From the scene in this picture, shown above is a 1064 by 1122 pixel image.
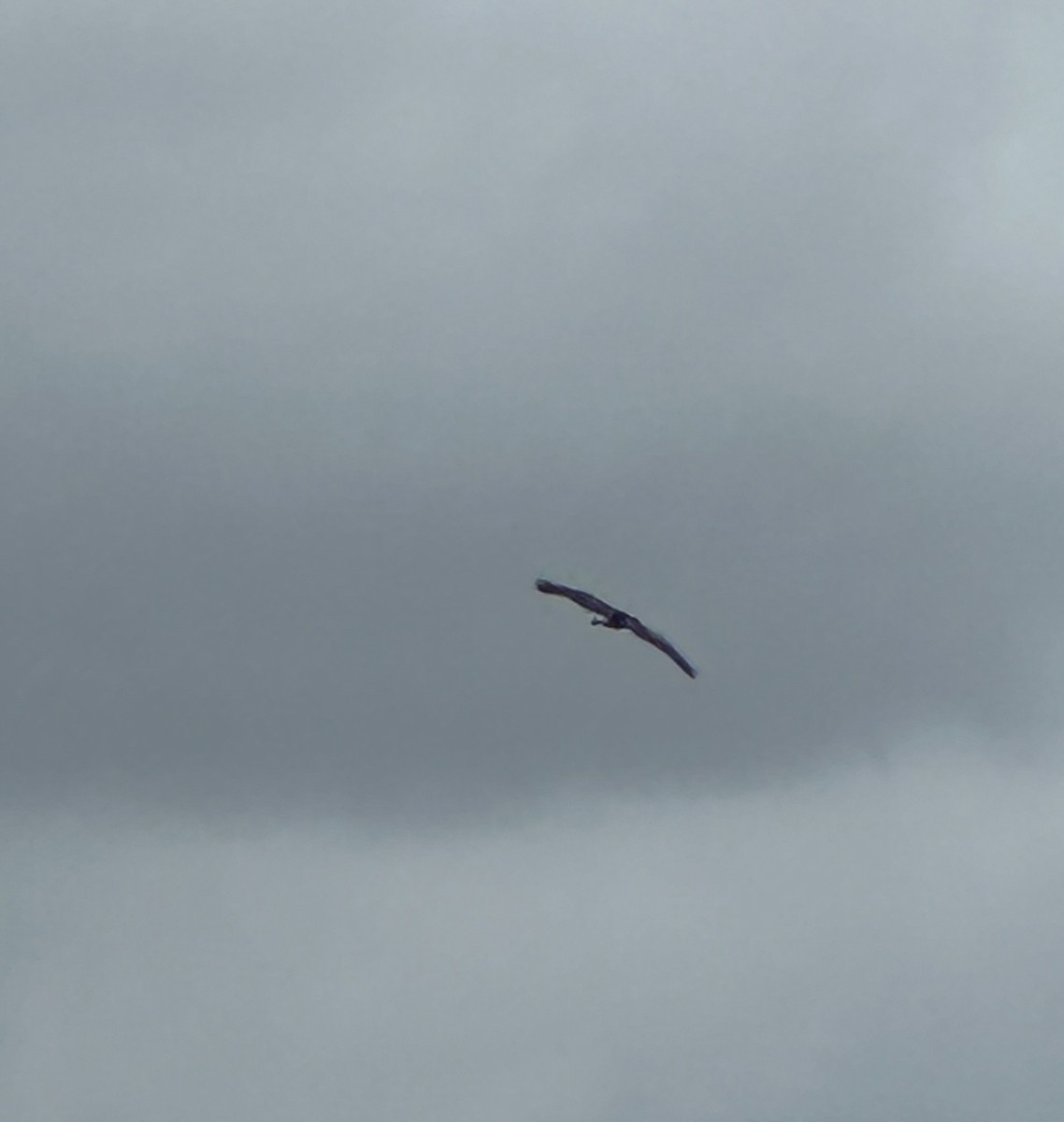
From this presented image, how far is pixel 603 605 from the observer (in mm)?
143250

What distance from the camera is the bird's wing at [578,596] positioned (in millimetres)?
A: 139125

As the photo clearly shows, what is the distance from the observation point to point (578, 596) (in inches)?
5566

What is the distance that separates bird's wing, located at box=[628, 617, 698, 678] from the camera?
14212 cm

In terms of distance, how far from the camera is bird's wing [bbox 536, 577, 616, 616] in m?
139

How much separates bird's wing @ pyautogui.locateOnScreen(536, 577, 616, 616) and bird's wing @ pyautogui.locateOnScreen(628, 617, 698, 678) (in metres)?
1.29

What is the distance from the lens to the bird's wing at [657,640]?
14212 cm

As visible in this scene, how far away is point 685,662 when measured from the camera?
142250 millimetres

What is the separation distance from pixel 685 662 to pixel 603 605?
4.69 m

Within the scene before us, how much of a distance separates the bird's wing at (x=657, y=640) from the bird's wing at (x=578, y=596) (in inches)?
51.0

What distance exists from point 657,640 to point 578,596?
458 cm

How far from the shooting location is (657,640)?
469ft
